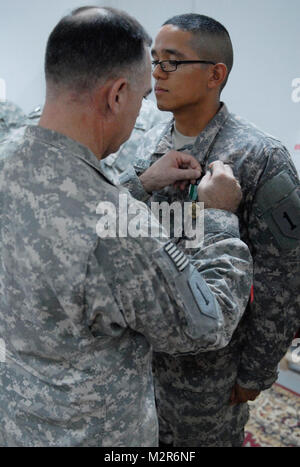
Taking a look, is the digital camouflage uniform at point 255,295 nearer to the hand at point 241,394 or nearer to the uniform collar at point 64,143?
the hand at point 241,394

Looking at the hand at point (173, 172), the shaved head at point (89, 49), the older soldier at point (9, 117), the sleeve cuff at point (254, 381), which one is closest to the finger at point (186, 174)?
the hand at point (173, 172)

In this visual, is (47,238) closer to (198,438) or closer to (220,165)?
(220,165)

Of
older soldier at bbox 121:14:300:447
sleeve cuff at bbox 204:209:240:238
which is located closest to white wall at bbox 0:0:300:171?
older soldier at bbox 121:14:300:447

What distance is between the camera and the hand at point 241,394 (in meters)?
1.27

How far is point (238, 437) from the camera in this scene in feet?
4.51

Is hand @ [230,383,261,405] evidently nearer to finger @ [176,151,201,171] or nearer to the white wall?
finger @ [176,151,201,171]

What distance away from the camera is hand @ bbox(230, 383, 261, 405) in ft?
4.18

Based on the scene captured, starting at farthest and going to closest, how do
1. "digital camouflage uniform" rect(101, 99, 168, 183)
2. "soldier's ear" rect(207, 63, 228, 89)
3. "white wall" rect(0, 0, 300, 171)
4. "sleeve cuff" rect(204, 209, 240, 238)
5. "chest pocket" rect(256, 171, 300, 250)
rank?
"digital camouflage uniform" rect(101, 99, 168, 183) → "white wall" rect(0, 0, 300, 171) → "soldier's ear" rect(207, 63, 228, 89) → "chest pocket" rect(256, 171, 300, 250) → "sleeve cuff" rect(204, 209, 240, 238)

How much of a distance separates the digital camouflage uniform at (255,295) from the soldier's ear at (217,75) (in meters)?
0.08

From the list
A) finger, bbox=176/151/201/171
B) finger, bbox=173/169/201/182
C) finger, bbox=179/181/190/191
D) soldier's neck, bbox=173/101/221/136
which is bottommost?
finger, bbox=179/181/190/191

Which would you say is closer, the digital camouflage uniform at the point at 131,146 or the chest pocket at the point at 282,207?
the chest pocket at the point at 282,207

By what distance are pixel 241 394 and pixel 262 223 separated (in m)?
0.55

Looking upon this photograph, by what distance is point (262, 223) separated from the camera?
1.15 meters

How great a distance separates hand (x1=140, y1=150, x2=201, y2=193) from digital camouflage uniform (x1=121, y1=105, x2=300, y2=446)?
0.05 m
